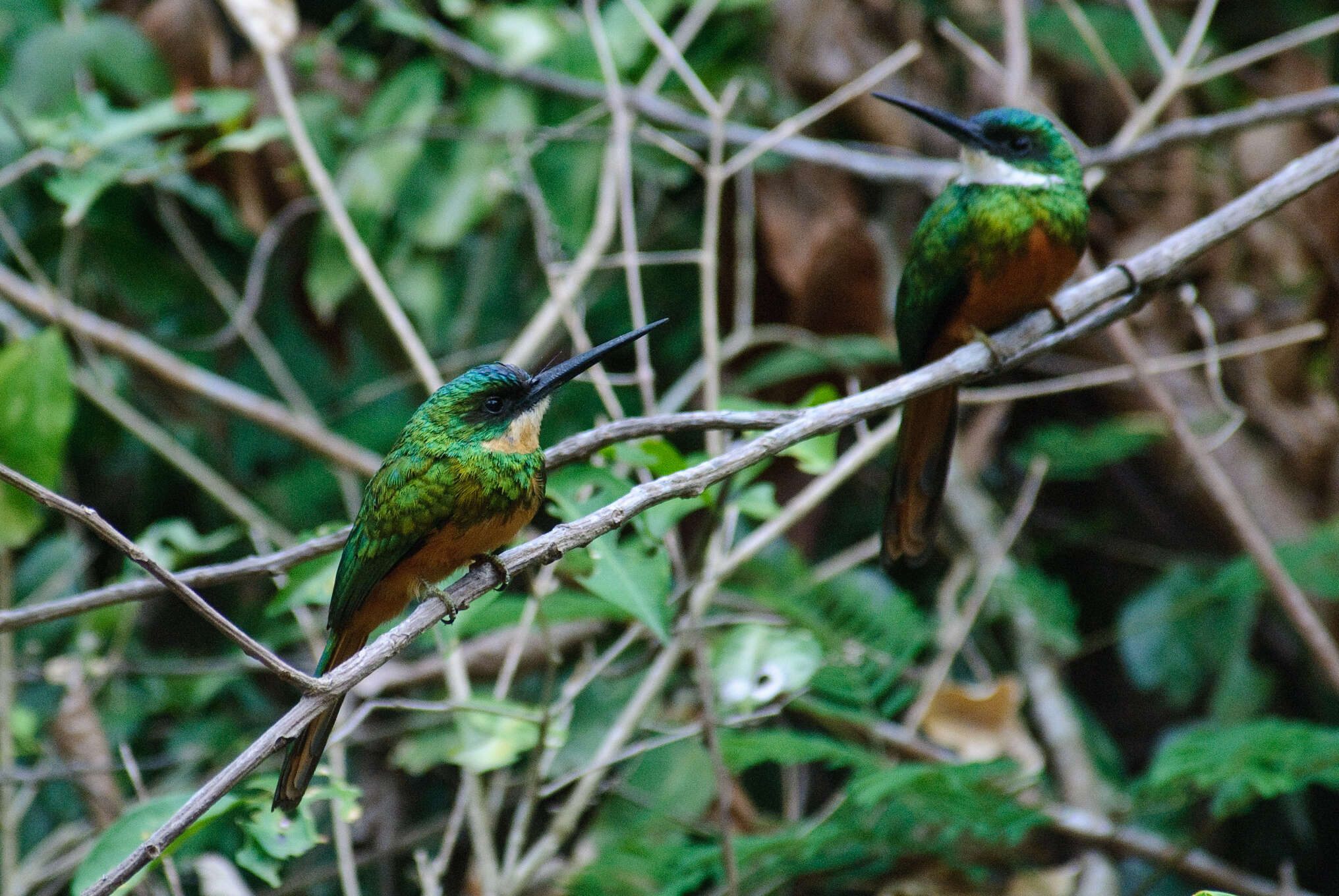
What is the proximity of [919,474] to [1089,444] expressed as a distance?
1.06 metres

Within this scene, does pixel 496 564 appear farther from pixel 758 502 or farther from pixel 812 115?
pixel 812 115

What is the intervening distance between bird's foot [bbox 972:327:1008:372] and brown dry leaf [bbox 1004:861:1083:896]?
3.89ft

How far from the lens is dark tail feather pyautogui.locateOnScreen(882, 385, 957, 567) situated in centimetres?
191

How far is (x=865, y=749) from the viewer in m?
2.59

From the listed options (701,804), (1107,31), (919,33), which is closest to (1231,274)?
(1107,31)

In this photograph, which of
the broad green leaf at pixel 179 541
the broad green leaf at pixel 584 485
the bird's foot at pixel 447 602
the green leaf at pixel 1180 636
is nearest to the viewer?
the bird's foot at pixel 447 602

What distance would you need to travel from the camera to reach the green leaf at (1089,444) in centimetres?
283

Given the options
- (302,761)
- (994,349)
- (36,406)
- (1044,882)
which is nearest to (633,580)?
(302,761)

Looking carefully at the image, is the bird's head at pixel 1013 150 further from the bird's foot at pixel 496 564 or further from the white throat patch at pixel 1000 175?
the bird's foot at pixel 496 564

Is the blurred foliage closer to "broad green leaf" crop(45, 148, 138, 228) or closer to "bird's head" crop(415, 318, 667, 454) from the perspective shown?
"broad green leaf" crop(45, 148, 138, 228)

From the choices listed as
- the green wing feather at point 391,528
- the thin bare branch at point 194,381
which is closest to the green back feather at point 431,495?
the green wing feather at point 391,528

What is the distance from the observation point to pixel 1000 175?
207cm

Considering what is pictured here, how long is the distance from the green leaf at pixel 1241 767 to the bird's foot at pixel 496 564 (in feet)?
4.13

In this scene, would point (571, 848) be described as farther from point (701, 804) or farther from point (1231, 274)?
point (1231, 274)
